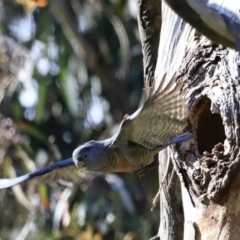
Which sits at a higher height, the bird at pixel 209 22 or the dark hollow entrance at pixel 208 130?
the bird at pixel 209 22

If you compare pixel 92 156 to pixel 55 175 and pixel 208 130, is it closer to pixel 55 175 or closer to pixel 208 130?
pixel 55 175

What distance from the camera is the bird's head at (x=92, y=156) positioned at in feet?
6.23

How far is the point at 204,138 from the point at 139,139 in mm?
202

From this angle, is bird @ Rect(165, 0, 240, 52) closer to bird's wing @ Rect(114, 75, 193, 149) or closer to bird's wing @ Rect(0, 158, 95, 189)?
bird's wing @ Rect(114, 75, 193, 149)

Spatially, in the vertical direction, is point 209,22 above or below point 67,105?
below

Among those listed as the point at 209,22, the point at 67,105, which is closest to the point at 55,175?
the point at 209,22

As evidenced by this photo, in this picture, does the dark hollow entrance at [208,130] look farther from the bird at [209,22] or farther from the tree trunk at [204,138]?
the bird at [209,22]

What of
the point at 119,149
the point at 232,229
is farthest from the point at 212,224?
the point at 119,149

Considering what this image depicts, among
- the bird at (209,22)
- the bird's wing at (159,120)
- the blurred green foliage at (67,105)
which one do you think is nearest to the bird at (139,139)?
the bird's wing at (159,120)

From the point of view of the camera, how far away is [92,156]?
1909 mm

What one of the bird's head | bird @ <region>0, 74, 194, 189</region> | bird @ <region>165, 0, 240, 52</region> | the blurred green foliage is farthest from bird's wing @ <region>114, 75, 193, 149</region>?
the blurred green foliage

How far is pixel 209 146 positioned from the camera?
1.88m

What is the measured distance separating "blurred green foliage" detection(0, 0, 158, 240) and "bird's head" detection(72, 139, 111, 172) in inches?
71.1

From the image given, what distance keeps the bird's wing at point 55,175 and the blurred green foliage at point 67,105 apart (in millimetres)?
1570
